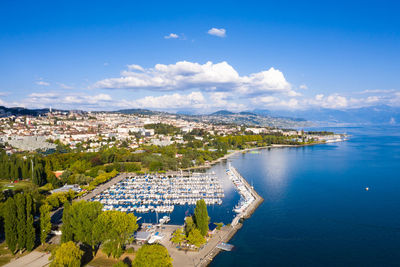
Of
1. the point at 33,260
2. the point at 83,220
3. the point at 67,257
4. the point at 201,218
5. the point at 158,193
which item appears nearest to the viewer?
the point at 67,257

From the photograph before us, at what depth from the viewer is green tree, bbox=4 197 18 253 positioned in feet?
34.0

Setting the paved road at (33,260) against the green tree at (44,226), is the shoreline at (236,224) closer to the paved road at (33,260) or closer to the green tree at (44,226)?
the paved road at (33,260)

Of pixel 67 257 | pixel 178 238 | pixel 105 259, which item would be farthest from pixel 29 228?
pixel 178 238

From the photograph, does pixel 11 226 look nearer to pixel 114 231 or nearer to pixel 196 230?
pixel 114 231

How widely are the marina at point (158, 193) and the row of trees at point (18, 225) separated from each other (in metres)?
6.16

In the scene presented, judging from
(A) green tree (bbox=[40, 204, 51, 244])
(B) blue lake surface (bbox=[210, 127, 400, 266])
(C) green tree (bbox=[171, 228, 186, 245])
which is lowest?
(B) blue lake surface (bbox=[210, 127, 400, 266])

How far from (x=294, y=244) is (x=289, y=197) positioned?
7241 millimetres

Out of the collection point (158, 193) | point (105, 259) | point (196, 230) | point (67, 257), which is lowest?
point (158, 193)

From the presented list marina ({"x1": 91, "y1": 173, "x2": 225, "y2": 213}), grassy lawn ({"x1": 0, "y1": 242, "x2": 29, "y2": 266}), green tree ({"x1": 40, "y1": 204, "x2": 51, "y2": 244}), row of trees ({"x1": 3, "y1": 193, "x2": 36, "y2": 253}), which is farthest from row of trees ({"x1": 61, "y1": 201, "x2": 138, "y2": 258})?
marina ({"x1": 91, "y1": 173, "x2": 225, "y2": 213})

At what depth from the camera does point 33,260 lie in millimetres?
10141

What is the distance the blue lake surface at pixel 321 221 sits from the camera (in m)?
11.4

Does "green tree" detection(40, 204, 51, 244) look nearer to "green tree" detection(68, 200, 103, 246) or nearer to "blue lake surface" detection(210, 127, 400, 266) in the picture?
"green tree" detection(68, 200, 103, 246)

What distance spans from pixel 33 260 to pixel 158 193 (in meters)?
10.2

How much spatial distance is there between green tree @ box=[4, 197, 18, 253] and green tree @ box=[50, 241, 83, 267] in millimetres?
2956
